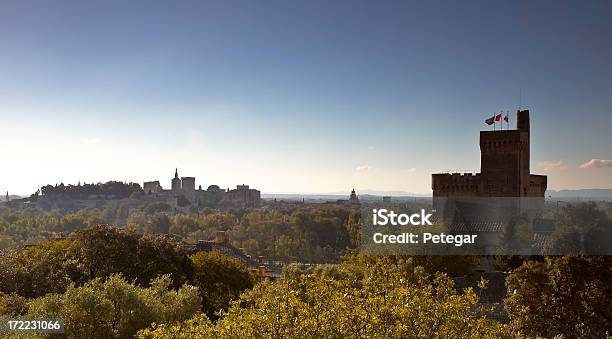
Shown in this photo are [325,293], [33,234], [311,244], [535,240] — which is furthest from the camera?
[33,234]

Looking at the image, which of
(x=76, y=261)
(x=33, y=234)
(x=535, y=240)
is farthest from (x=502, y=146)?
(x=33, y=234)

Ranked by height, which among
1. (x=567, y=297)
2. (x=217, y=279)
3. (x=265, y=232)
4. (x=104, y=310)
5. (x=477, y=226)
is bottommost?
(x=265, y=232)

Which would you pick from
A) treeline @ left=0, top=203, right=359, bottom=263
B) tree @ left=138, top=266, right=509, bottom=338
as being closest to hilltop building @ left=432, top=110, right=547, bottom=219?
treeline @ left=0, top=203, right=359, bottom=263

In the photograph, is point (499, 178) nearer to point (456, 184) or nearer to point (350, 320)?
point (456, 184)

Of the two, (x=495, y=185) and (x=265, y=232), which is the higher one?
(x=495, y=185)

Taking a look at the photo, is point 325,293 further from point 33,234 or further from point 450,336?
point 33,234

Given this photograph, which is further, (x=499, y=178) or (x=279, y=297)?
(x=499, y=178)

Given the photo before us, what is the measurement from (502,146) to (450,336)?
35.9 meters

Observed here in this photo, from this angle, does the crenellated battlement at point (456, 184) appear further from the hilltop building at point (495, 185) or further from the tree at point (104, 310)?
the tree at point (104, 310)

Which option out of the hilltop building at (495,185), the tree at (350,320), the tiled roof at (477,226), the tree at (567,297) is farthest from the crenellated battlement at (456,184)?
the tree at (350,320)

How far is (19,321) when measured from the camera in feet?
45.6
